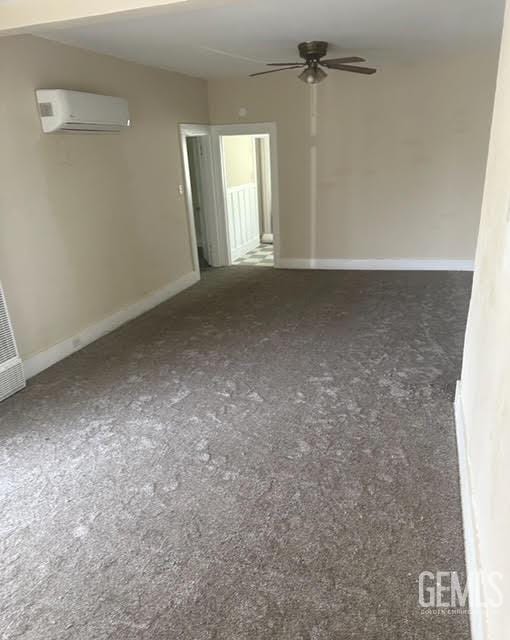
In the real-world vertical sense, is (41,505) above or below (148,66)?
below

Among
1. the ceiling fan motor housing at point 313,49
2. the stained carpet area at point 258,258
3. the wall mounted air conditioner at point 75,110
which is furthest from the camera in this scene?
the stained carpet area at point 258,258

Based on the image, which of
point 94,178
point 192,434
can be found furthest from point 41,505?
point 94,178

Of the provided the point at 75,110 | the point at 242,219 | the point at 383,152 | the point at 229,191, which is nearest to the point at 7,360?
the point at 75,110

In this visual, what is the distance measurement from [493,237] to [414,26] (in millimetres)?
2711

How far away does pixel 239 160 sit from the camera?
7379 mm

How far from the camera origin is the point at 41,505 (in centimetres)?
218

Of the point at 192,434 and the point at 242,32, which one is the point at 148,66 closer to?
the point at 242,32

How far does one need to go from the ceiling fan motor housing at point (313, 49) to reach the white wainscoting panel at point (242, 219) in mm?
2902

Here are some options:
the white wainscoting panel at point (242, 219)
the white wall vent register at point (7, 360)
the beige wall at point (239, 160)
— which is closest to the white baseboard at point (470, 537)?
the white wall vent register at point (7, 360)

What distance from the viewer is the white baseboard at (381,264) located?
5855mm

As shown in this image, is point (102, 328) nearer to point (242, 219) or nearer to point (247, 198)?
point (242, 219)

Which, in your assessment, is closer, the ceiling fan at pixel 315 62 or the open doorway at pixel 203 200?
the ceiling fan at pixel 315 62

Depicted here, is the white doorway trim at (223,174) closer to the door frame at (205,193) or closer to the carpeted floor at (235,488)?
the door frame at (205,193)

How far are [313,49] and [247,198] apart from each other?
3.65 m
